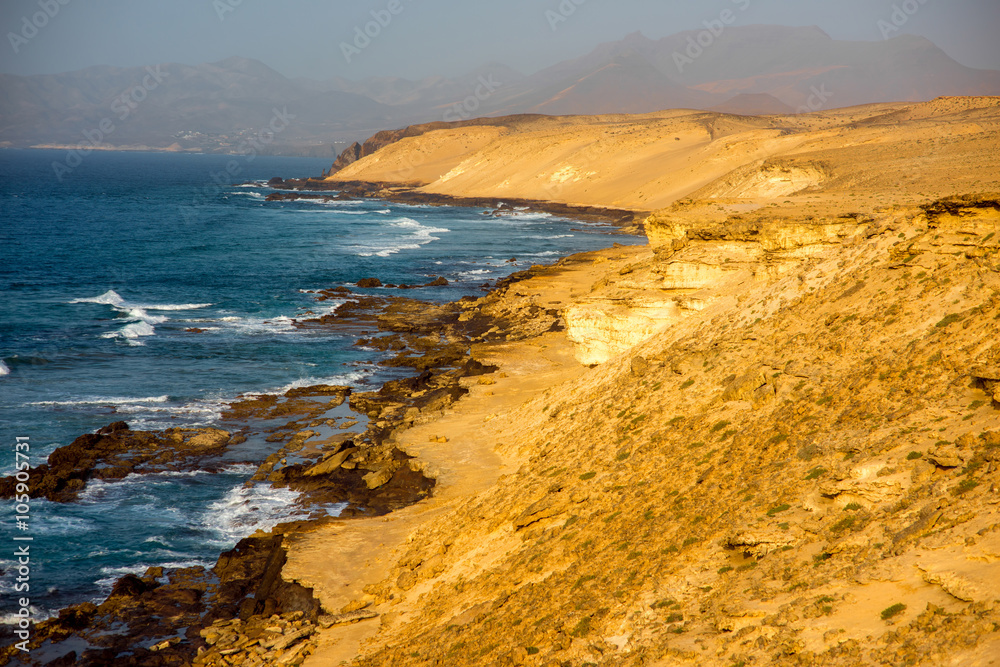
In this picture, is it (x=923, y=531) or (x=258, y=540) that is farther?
(x=258, y=540)

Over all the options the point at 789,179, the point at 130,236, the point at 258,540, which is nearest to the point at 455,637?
the point at 258,540

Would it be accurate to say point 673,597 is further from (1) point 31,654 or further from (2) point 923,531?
(1) point 31,654

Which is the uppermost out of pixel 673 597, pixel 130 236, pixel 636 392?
pixel 130 236

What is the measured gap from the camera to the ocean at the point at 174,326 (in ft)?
63.8

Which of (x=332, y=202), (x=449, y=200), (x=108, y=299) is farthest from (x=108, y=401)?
(x=449, y=200)

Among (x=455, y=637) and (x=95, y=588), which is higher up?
(x=455, y=637)

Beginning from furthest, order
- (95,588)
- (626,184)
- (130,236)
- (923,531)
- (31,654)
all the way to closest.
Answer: (626,184) < (130,236) < (95,588) < (31,654) < (923,531)

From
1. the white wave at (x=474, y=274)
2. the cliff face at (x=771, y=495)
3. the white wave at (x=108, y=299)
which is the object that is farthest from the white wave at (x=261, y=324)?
the cliff face at (x=771, y=495)

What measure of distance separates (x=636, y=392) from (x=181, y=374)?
22172mm

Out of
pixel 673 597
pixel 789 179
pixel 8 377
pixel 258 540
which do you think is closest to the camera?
pixel 673 597

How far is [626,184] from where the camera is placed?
98688mm

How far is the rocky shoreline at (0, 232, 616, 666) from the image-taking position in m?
14.7

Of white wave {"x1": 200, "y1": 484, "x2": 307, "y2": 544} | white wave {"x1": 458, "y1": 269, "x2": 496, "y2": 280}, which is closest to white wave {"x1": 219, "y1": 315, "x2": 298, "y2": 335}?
white wave {"x1": 458, "y1": 269, "x2": 496, "y2": 280}

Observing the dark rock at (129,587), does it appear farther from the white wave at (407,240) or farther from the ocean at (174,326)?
the white wave at (407,240)
